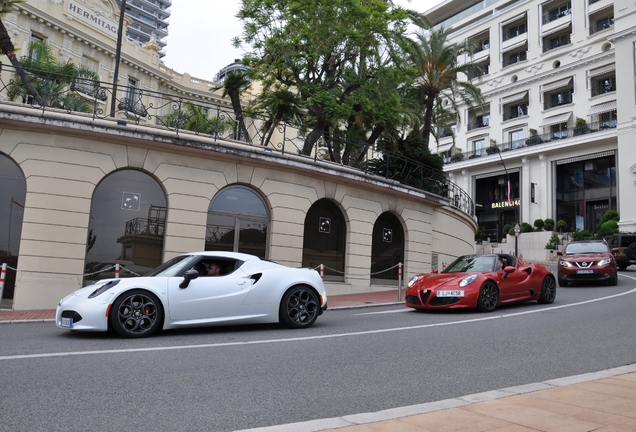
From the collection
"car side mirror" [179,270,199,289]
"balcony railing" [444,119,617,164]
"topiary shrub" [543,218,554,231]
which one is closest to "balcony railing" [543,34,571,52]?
"balcony railing" [444,119,617,164]

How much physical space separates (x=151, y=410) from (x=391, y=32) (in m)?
19.6

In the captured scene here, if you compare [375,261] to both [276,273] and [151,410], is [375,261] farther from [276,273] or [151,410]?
[151,410]

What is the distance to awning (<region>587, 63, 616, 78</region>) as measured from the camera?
168 ft

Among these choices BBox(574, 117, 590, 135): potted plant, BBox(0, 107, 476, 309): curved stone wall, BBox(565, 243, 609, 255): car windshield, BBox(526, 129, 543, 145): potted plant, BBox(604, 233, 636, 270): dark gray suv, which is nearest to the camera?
BBox(0, 107, 476, 309): curved stone wall

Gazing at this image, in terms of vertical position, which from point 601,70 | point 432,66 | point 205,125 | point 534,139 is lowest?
point 205,125

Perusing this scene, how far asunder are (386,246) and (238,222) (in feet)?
20.6

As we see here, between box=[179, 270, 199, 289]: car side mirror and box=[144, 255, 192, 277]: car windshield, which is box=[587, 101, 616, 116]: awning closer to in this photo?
box=[144, 255, 192, 277]: car windshield

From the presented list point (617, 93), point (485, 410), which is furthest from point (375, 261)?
point (617, 93)

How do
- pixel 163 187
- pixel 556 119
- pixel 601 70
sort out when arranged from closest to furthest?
1. pixel 163 187
2. pixel 601 70
3. pixel 556 119

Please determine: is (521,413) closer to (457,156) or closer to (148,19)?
(457,156)

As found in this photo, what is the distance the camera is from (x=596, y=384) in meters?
5.47

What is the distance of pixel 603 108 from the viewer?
169 ft

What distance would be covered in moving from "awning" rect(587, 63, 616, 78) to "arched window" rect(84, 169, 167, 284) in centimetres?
5013

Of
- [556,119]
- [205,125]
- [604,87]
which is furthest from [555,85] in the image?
[205,125]
